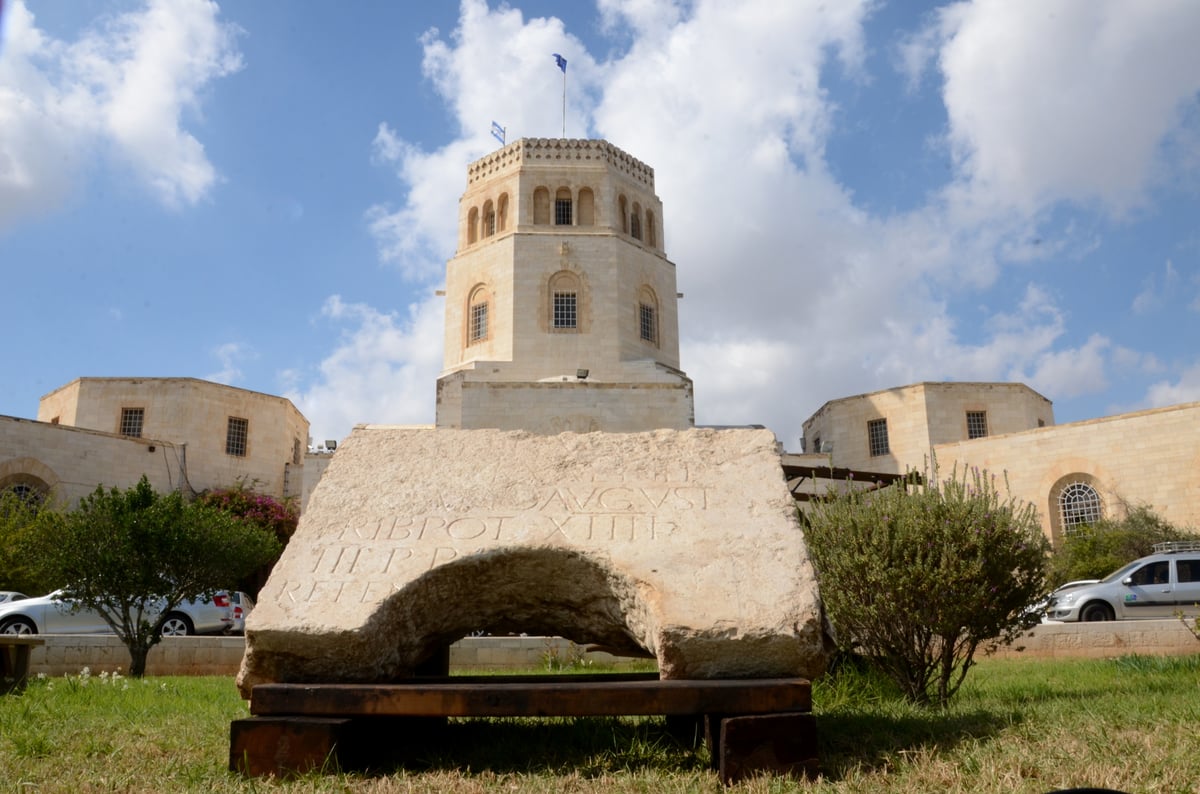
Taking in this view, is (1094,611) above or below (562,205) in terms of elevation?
below

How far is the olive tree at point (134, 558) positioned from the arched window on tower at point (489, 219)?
20825 millimetres

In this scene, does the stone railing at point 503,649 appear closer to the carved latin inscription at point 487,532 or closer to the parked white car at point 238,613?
the parked white car at point 238,613

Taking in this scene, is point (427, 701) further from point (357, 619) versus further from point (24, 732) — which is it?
point (24, 732)

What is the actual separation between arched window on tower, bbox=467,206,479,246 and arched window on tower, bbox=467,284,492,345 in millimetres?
2208

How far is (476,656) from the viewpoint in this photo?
11531 mm

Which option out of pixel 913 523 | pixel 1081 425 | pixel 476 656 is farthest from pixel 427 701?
pixel 1081 425

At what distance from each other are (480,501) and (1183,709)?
11.9 feet

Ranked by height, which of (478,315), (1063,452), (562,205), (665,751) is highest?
(562,205)

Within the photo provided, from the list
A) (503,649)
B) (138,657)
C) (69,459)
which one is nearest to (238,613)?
Result: (138,657)

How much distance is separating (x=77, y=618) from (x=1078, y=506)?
1021 inches

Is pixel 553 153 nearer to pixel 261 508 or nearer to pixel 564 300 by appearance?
pixel 564 300

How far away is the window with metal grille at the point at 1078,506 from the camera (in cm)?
2738

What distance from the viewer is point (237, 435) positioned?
33.6 m

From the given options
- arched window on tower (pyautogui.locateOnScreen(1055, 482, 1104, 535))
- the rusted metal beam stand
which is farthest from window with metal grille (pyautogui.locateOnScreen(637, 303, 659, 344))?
the rusted metal beam stand
